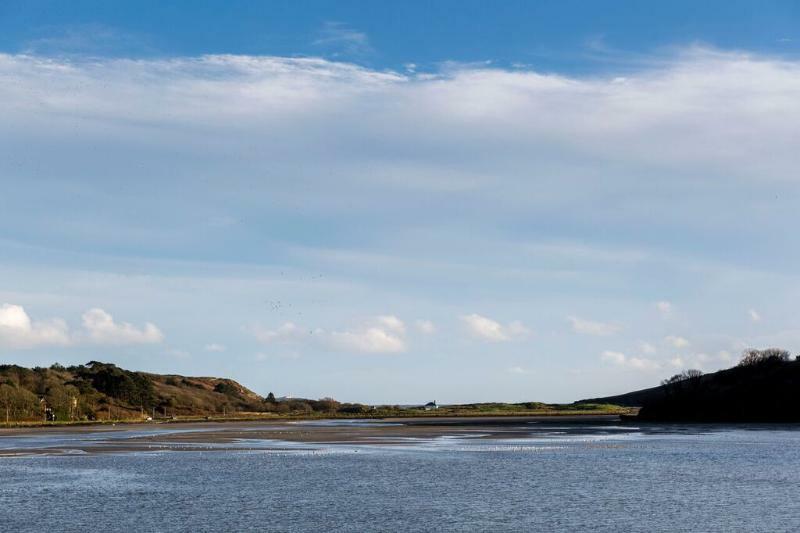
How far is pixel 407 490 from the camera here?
4469cm

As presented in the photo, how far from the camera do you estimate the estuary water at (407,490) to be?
114ft

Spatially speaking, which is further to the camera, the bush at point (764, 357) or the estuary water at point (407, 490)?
the bush at point (764, 357)

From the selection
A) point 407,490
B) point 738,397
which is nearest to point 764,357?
point 738,397

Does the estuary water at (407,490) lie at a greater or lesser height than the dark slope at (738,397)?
lesser

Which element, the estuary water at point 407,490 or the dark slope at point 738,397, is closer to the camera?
the estuary water at point 407,490

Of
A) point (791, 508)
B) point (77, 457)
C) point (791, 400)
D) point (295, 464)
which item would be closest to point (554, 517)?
point (791, 508)

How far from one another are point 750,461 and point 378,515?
1320 inches

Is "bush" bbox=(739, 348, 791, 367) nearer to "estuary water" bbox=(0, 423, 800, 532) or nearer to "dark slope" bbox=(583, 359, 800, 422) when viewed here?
"dark slope" bbox=(583, 359, 800, 422)

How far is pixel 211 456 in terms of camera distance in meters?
68.9

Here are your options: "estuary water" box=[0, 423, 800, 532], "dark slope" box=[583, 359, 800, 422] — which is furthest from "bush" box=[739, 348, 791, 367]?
"estuary water" box=[0, 423, 800, 532]

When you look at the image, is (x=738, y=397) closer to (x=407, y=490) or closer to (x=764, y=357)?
(x=764, y=357)

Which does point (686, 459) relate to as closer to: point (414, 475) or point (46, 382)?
point (414, 475)

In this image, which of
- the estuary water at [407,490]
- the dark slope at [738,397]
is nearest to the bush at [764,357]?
the dark slope at [738,397]

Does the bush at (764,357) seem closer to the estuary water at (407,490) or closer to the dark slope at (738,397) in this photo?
the dark slope at (738,397)
